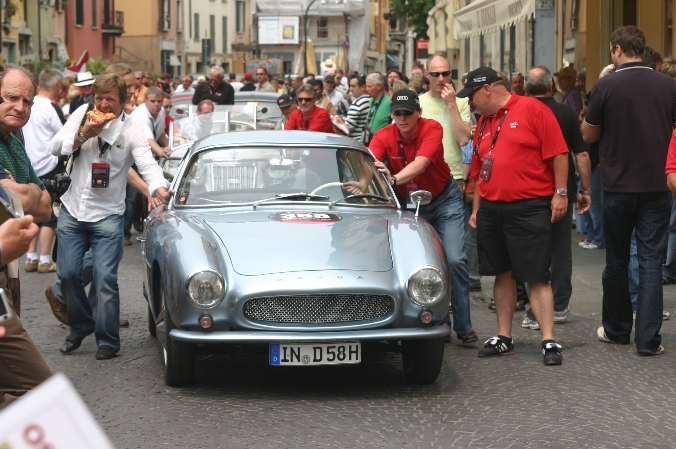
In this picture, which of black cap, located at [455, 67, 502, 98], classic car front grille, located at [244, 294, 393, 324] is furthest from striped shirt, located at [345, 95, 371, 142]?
classic car front grille, located at [244, 294, 393, 324]

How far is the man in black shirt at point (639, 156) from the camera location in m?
7.57

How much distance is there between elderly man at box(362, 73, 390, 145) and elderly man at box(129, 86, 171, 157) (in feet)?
7.62

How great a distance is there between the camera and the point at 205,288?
6.28 metres

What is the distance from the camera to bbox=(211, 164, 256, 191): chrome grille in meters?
7.66

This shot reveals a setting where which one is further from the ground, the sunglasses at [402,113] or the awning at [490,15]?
the awning at [490,15]

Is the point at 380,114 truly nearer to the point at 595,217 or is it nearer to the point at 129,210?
the point at 595,217

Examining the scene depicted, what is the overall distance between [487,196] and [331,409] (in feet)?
6.64

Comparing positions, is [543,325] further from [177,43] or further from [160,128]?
[177,43]

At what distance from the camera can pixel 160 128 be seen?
14.0 meters

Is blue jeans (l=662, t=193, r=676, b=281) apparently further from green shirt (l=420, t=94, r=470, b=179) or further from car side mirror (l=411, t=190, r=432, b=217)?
car side mirror (l=411, t=190, r=432, b=217)

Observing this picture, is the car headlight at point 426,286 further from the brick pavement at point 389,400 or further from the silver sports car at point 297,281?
the brick pavement at point 389,400

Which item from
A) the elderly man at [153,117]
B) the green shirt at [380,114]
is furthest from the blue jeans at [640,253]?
the elderly man at [153,117]

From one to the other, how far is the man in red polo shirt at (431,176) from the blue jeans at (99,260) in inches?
76.2

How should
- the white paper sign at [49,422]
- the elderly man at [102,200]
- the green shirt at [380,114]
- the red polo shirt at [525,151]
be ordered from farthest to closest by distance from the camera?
the green shirt at [380,114] → the elderly man at [102,200] → the red polo shirt at [525,151] → the white paper sign at [49,422]
